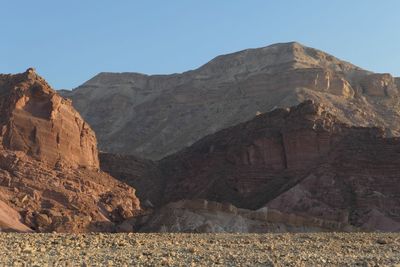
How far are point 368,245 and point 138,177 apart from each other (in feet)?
179

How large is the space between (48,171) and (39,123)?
368 centimetres

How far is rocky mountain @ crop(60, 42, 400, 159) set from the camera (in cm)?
10788

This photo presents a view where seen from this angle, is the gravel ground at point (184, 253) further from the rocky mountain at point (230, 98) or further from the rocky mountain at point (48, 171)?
the rocky mountain at point (230, 98)

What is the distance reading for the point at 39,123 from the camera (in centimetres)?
4497

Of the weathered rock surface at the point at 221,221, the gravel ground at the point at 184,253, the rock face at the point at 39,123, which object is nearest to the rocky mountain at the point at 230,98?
the weathered rock surface at the point at 221,221

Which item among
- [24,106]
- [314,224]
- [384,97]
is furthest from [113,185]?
[384,97]

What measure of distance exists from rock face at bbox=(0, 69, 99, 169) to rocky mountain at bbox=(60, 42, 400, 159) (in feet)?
Answer: 165

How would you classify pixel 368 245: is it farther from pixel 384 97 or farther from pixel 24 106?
pixel 384 97

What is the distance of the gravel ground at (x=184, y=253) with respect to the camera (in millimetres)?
15574

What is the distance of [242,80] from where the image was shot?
424 feet

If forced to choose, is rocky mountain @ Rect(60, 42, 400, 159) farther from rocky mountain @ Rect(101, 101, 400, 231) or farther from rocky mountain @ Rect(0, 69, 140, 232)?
rocky mountain @ Rect(0, 69, 140, 232)

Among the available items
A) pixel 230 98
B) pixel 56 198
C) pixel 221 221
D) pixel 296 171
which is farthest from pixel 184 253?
pixel 230 98

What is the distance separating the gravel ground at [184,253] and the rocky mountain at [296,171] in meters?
30.4

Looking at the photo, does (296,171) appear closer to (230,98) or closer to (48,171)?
(48,171)
